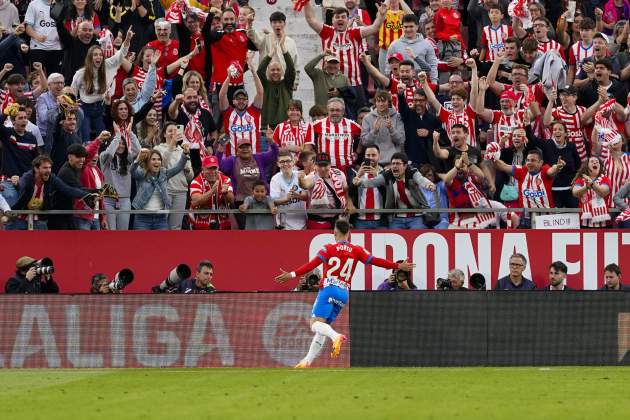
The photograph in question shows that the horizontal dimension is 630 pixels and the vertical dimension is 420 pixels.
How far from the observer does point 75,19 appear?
Answer: 81.9 feet

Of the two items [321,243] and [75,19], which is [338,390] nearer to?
[321,243]

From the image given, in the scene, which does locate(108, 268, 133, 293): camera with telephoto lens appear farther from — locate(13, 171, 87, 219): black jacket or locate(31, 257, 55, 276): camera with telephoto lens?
locate(13, 171, 87, 219): black jacket

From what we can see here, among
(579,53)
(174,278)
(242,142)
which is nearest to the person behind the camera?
(174,278)

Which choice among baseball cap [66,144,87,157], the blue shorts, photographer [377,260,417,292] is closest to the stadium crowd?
baseball cap [66,144,87,157]

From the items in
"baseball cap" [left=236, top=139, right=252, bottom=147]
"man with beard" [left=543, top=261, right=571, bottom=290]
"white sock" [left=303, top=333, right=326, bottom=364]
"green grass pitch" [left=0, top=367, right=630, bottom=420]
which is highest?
"baseball cap" [left=236, top=139, right=252, bottom=147]

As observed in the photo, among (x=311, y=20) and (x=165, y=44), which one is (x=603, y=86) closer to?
(x=311, y=20)

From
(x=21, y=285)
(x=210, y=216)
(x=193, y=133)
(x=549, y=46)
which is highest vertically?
(x=549, y=46)

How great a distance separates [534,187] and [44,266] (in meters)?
7.84

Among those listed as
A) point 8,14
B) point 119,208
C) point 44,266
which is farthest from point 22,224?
point 8,14

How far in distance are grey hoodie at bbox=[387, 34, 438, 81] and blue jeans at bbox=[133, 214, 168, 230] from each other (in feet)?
17.4

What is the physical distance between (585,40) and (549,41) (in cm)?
64

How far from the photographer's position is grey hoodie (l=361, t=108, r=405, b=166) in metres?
22.6

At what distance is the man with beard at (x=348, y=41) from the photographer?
24.8 metres

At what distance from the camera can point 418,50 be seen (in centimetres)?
2466
